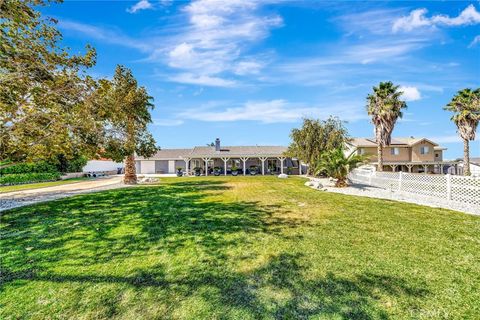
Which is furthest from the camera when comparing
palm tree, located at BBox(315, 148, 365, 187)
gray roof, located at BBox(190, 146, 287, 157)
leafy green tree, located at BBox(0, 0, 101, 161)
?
gray roof, located at BBox(190, 146, 287, 157)

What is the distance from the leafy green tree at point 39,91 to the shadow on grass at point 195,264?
252 centimetres

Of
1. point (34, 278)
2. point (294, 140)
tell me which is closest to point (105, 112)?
point (34, 278)

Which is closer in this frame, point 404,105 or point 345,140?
point 404,105

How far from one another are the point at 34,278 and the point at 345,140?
2986 cm

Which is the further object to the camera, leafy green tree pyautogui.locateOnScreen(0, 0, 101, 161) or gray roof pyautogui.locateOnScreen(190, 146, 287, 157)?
gray roof pyautogui.locateOnScreen(190, 146, 287, 157)

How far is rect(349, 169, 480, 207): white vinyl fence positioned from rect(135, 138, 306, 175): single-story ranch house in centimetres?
1811

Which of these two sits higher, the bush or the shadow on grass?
the bush

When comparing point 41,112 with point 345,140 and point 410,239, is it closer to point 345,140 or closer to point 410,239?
point 410,239

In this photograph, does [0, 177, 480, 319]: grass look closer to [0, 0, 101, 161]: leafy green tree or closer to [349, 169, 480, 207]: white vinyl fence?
[0, 0, 101, 161]: leafy green tree

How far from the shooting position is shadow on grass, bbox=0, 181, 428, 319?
3668 mm

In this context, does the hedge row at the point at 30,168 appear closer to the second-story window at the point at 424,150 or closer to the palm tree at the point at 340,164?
the palm tree at the point at 340,164

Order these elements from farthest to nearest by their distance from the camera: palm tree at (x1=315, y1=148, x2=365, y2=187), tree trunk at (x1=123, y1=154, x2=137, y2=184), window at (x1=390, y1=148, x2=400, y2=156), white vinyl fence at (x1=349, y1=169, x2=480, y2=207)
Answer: window at (x1=390, y1=148, x2=400, y2=156), tree trunk at (x1=123, y1=154, x2=137, y2=184), palm tree at (x1=315, y1=148, x2=365, y2=187), white vinyl fence at (x1=349, y1=169, x2=480, y2=207)

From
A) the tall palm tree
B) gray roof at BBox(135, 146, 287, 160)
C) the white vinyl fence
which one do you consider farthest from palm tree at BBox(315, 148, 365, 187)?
gray roof at BBox(135, 146, 287, 160)

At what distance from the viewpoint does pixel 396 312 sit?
3.39m
